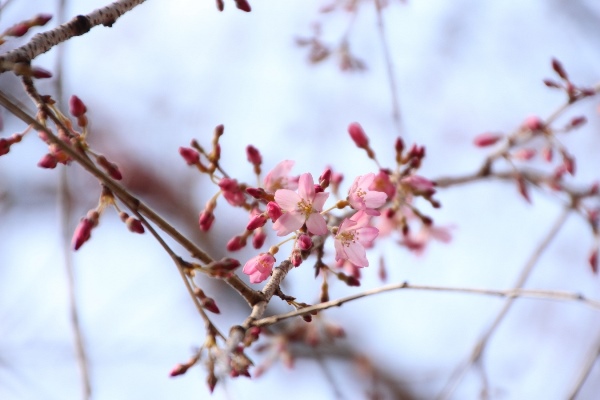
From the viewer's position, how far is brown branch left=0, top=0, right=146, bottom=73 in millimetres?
1328

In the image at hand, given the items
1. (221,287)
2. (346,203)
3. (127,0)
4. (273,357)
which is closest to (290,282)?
(273,357)

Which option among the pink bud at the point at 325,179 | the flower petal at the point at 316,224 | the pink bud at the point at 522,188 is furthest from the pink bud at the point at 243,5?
the pink bud at the point at 522,188

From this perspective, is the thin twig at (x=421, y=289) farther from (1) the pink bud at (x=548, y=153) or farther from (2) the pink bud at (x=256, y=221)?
(1) the pink bud at (x=548, y=153)

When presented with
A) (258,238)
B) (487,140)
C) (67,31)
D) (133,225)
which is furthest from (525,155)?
(67,31)

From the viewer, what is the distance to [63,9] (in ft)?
8.27

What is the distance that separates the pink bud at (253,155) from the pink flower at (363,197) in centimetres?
39

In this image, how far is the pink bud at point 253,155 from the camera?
1958 millimetres

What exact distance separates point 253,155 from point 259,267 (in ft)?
1.64

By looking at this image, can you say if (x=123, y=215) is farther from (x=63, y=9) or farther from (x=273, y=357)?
(x=273, y=357)

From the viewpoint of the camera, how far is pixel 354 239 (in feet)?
5.65

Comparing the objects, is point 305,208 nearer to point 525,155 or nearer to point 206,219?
point 206,219

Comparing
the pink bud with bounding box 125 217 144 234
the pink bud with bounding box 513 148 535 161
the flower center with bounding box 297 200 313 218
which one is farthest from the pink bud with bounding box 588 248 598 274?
the pink bud with bounding box 125 217 144 234

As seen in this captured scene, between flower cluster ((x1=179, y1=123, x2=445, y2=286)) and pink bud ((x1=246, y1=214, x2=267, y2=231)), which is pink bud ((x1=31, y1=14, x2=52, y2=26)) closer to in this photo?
flower cluster ((x1=179, y1=123, x2=445, y2=286))

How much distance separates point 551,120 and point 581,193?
20.6 inches
